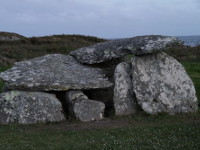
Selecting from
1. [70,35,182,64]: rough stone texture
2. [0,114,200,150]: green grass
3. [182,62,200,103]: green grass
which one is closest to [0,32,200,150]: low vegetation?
[0,114,200,150]: green grass

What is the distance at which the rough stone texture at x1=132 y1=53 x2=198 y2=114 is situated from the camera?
1421 centimetres

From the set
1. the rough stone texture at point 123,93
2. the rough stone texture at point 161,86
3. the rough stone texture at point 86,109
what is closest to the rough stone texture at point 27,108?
the rough stone texture at point 86,109

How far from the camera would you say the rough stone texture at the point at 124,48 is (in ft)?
46.6

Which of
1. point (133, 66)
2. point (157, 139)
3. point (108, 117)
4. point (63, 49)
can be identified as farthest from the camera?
point (63, 49)

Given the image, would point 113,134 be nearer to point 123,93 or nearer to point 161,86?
point 123,93

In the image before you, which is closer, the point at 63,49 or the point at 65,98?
the point at 65,98

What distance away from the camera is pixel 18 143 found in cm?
1068

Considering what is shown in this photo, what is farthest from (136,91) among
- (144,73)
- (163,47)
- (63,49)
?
(63,49)

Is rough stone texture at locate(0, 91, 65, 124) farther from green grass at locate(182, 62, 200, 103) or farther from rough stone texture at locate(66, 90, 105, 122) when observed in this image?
green grass at locate(182, 62, 200, 103)

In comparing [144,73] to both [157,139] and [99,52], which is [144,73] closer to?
[99,52]

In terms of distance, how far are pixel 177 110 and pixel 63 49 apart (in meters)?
20.8

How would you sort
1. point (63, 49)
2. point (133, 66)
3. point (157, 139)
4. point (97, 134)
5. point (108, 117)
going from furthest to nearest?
point (63, 49) → point (133, 66) → point (108, 117) → point (97, 134) → point (157, 139)

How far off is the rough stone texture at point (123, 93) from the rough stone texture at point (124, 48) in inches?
26.8

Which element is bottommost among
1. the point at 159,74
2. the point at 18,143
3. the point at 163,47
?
the point at 18,143
